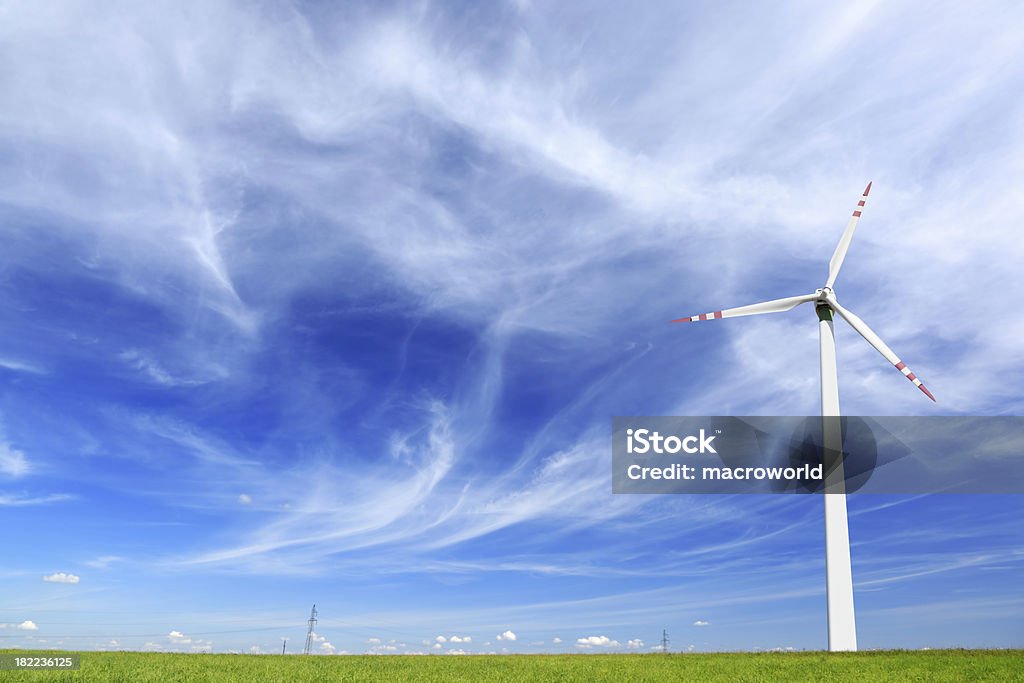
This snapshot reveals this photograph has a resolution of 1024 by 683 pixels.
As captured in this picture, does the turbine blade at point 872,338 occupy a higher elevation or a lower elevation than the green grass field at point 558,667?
higher

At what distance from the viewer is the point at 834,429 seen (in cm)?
7438

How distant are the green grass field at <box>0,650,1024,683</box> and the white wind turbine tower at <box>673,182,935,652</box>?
24.3ft

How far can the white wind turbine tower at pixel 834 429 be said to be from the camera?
66.2m

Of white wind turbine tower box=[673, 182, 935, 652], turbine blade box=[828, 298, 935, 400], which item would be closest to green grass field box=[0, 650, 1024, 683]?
white wind turbine tower box=[673, 182, 935, 652]

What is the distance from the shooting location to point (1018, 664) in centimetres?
4925

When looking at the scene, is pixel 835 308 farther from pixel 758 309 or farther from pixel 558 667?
pixel 558 667

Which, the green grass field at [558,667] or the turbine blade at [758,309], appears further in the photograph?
the turbine blade at [758,309]

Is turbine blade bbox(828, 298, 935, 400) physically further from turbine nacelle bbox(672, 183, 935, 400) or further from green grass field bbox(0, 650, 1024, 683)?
green grass field bbox(0, 650, 1024, 683)

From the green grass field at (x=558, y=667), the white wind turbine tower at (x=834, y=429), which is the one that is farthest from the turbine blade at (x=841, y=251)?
the green grass field at (x=558, y=667)

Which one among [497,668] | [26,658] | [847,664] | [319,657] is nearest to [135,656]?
[26,658]

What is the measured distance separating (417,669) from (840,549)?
4230cm

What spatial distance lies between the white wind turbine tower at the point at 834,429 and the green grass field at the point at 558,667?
740 centimetres

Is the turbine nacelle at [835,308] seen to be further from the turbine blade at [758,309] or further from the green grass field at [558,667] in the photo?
the green grass field at [558,667]

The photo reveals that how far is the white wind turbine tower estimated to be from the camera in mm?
66188
